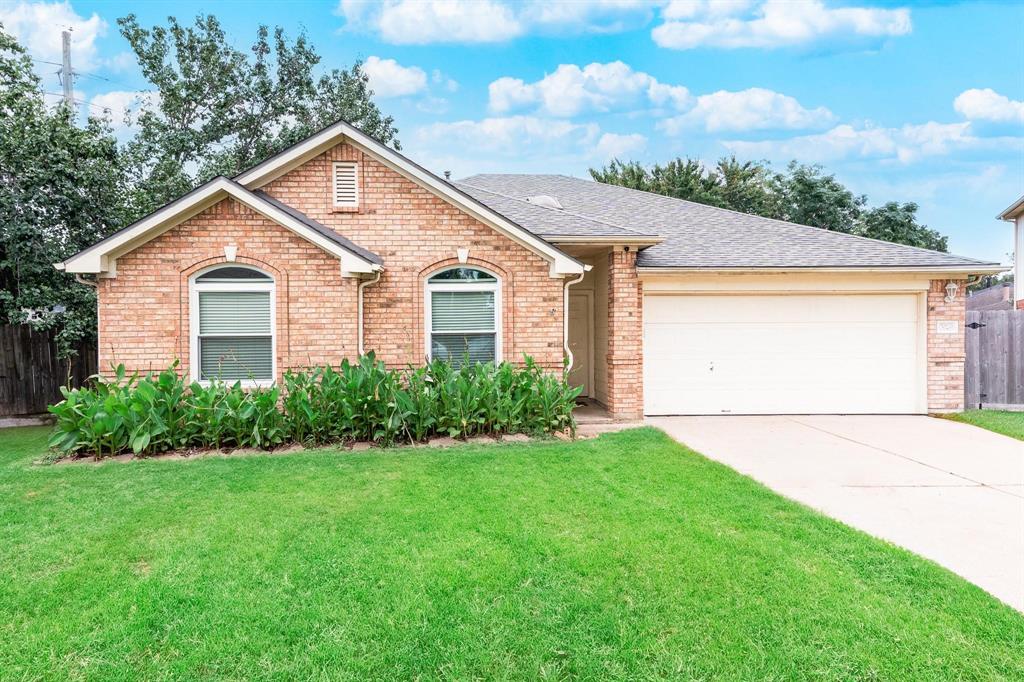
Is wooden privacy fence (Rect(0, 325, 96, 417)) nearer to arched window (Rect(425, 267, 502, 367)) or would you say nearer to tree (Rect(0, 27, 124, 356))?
tree (Rect(0, 27, 124, 356))

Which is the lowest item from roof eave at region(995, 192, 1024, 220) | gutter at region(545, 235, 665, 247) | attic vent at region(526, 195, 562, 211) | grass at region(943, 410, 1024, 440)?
grass at region(943, 410, 1024, 440)

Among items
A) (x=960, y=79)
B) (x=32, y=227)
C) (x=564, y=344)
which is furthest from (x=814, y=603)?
(x=960, y=79)

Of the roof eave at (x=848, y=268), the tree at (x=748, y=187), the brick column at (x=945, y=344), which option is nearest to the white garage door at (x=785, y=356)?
the brick column at (x=945, y=344)

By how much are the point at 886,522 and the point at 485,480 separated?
3503 millimetres

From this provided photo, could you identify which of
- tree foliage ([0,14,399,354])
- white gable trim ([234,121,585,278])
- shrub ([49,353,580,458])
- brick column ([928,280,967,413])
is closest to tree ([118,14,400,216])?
tree foliage ([0,14,399,354])

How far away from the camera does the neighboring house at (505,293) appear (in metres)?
7.96

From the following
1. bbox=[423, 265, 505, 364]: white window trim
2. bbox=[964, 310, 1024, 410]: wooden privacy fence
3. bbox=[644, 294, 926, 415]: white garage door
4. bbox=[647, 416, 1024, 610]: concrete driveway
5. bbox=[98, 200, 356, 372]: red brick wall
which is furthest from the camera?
bbox=[964, 310, 1024, 410]: wooden privacy fence

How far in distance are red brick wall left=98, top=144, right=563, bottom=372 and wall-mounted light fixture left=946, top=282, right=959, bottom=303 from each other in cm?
686

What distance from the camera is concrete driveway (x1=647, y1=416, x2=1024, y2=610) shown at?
3.96 meters

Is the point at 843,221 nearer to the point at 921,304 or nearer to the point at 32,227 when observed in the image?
the point at 921,304

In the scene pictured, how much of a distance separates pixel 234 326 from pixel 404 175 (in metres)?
3.50

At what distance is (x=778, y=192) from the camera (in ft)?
86.4

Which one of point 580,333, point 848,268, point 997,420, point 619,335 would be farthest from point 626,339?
point 997,420

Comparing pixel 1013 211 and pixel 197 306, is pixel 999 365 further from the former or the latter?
pixel 197 306
